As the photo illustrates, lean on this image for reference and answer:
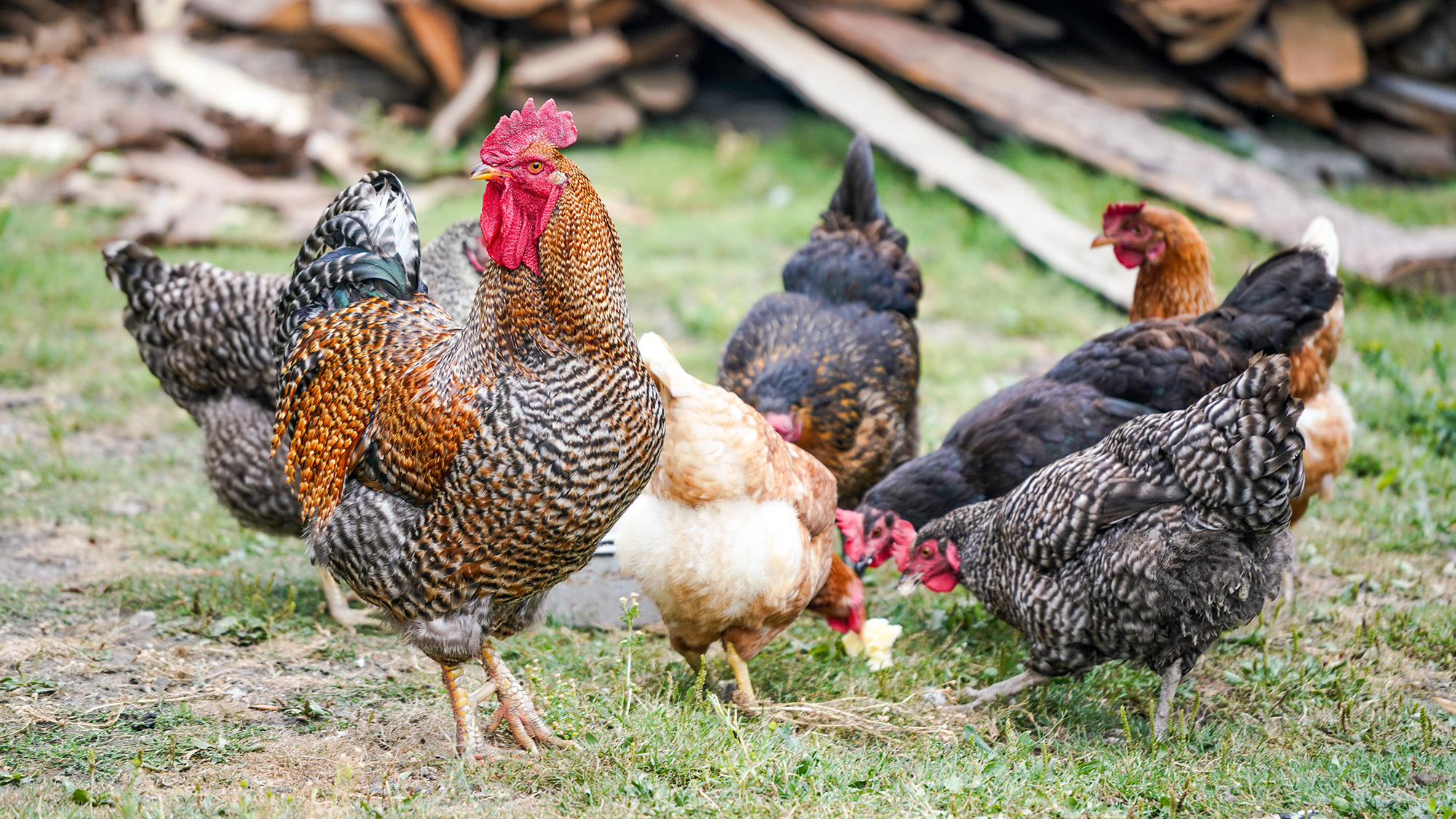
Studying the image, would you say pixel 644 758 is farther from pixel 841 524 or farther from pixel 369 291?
pixel 369 291

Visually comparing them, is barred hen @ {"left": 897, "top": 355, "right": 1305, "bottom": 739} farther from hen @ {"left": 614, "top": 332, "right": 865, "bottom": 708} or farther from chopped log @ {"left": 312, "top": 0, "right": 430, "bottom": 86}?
chopped log @ {"left": 312, "top": 0, "right": 430, "bottom": 86}

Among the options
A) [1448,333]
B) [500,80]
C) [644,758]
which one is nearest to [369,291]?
[644,758]

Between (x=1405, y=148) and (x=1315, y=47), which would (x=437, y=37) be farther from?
(x=1405, y=148)

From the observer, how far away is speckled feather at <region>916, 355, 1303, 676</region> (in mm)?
3504

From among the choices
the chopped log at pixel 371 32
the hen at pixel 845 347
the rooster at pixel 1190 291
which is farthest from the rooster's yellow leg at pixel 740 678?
the chopped log at pixel 371 32

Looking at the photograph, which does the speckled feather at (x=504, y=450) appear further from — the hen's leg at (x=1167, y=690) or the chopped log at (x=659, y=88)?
the chopped log at (x=659, y=88)

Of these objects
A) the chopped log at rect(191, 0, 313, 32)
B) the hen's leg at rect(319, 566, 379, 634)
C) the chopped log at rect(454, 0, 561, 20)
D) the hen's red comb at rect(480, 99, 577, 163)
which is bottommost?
the hen's leg at rect(319, 566, 379, 634)

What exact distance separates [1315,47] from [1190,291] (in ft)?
21.2

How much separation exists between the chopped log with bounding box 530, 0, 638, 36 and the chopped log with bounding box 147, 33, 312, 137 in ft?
8.46

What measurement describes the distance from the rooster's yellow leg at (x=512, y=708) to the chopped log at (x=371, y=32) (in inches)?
340

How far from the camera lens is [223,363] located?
15.4ft

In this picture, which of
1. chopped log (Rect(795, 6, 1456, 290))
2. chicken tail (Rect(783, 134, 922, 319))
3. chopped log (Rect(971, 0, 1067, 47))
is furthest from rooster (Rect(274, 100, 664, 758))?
chopped log (Rect(971, 0, 1067, 47))

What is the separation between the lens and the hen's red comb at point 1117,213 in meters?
5.61

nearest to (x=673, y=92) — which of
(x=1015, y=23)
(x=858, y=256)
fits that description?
(x=1015, y=23)
